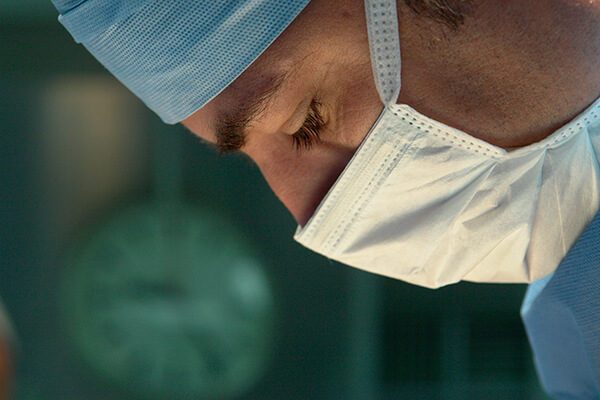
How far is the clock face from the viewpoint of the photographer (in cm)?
314

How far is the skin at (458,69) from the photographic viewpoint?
0.69 m

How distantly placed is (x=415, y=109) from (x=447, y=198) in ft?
0.54

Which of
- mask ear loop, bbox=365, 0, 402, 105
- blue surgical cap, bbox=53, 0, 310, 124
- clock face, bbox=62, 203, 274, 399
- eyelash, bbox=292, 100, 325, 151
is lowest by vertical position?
clock face, bbox=62, 203, 274, 399

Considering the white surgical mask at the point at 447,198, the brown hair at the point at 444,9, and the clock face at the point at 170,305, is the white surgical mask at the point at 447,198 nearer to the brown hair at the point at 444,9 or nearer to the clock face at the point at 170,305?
the brown hair at the point at 444,9

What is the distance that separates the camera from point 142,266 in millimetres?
3139

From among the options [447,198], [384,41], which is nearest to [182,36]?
[384,41]

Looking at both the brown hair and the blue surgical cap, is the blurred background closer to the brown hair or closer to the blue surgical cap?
the blue surgical cap

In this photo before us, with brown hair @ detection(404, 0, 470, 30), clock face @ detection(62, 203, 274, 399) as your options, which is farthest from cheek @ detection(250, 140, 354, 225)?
clock face @ detection(62, 203, 274, 399)

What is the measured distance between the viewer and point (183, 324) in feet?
10.4

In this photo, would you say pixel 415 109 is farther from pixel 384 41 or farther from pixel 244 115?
pixel 244 115

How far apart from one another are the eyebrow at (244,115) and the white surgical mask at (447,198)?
0.46ft

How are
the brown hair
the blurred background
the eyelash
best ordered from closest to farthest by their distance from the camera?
the brown hair
the eyelash
the blurred background

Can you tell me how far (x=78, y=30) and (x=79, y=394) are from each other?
2.88 metres

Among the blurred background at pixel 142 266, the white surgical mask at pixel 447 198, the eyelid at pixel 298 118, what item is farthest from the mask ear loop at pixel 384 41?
the blurred background at pixel 142 266
